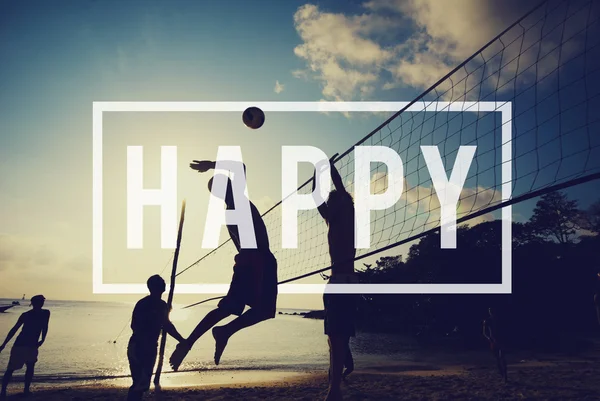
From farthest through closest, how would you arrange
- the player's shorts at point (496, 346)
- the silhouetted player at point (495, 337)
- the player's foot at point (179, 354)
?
the player's shorts at point (496, 346) → the silhouetted player at point (495, 337) → the player's foot at point (179, 354)

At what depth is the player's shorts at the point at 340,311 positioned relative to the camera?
445 centimetres

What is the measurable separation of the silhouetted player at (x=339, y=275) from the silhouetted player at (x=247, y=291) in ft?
3.22

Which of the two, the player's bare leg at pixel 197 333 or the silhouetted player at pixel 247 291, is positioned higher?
the silhouetted player at pixel 247 291

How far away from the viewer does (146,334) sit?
4438 millimetres

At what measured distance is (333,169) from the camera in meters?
4.74

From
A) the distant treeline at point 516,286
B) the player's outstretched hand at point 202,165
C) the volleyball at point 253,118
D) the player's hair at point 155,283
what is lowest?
the distant treeline at point 516,286

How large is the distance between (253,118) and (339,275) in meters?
2.79

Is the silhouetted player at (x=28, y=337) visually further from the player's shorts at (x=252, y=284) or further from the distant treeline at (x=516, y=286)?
the distant treeline at (x=516, y=286)

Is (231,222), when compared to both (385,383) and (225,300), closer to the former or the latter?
(225,300)

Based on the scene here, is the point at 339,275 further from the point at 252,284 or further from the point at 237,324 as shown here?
the point at 237,324

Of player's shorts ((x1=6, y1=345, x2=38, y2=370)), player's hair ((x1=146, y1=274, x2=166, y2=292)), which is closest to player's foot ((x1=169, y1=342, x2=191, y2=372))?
player's hair ((x1=146, y1=274, x2=166, y2=292))

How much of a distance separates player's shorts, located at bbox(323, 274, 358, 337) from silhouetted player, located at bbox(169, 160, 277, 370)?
0.94 m

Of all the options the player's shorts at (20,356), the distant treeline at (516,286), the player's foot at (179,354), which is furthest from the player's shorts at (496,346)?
the distant treeline at (516,286)

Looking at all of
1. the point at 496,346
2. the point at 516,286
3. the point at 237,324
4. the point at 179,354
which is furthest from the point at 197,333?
the point at 516,286
